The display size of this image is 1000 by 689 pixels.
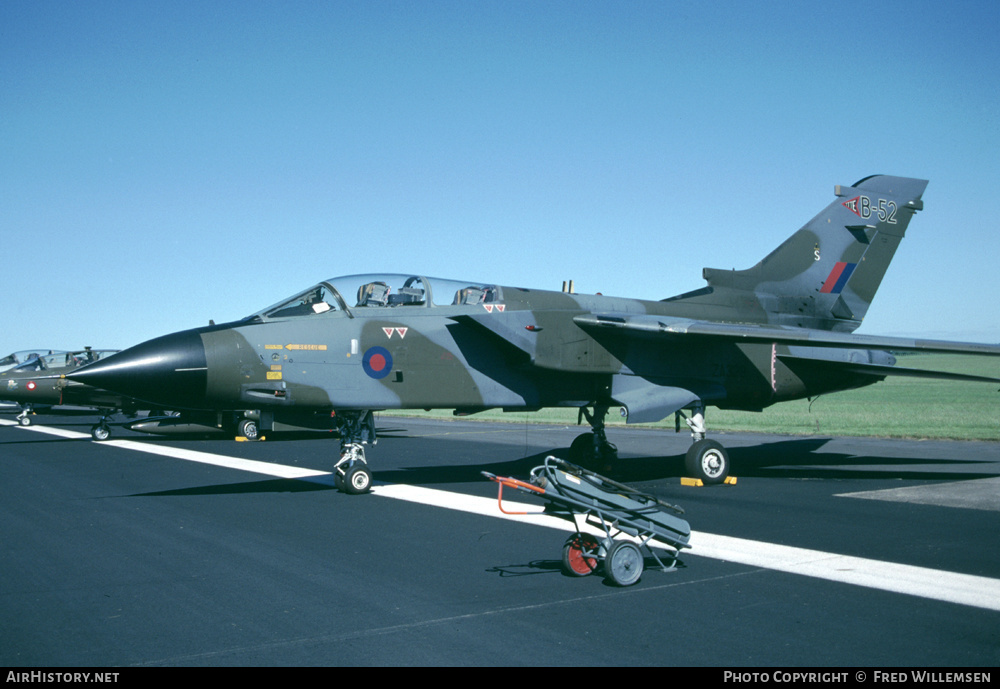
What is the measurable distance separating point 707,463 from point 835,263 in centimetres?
580

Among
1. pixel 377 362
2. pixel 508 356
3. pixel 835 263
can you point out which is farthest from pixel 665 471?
pixel 377 362

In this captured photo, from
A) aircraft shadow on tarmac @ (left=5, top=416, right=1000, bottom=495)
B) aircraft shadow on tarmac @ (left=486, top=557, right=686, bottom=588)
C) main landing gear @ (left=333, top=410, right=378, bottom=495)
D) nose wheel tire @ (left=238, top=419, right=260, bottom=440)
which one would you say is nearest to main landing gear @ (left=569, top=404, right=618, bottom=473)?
aircraft shadow on tarmac @ (left=5, top=416, right=1000, bottom=495)

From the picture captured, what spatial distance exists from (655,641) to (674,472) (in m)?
10.3

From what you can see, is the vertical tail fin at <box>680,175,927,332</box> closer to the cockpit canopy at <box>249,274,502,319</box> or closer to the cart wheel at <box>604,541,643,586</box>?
the cockpit canopy at <box>249,274,502,319</box>

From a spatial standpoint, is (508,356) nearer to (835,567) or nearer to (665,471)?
(665,471)

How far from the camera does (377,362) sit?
1112cm

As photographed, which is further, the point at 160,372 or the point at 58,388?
the point at 58,388

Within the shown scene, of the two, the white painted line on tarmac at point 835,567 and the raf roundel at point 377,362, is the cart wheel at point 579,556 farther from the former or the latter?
the raf roundel at point 377,362

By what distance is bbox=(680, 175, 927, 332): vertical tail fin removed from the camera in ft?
50.9

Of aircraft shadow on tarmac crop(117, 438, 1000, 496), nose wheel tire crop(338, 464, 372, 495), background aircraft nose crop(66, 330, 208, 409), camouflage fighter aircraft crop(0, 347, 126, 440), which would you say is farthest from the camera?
camouflage fighter aircraft crop(0, 347, 126, 440)

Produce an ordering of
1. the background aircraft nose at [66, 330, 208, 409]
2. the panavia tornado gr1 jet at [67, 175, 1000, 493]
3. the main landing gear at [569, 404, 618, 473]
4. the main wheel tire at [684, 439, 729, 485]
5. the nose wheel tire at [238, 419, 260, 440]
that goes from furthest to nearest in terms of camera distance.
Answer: the nose wheel tire at [238, 419, 260, 440] < the main landing gear at [569, 404, 618, 473] < the main wheel tire at [684, 439, 729, 485] < the panavia tornado gr1 jet at [67, 175, 1000, 493] < the background aircraft nose at [66, 330, 208, 409]

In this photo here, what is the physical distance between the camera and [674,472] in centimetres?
1484

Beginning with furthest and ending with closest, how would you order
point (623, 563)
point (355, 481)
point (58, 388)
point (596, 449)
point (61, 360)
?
point (61, 360), point (58, 388), point (596, 449), point (355, 481), point (623, 563)

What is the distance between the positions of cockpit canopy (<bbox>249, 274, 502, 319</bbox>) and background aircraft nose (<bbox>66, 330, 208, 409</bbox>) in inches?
48.8
